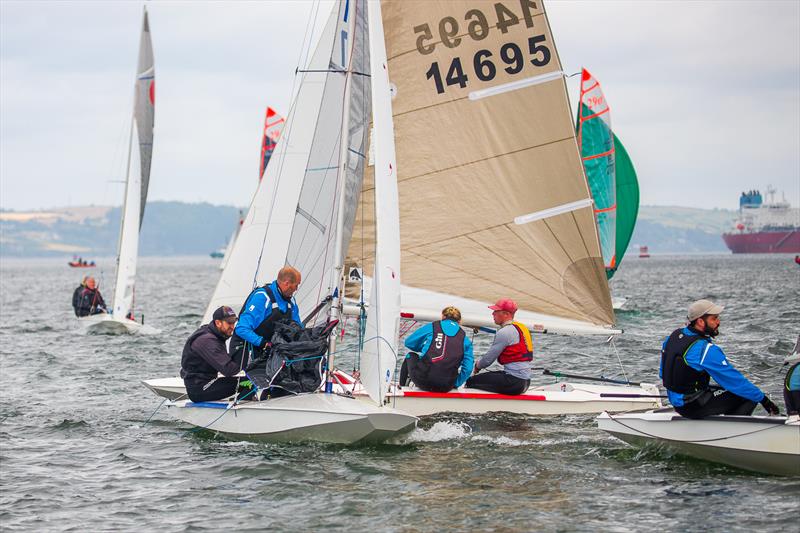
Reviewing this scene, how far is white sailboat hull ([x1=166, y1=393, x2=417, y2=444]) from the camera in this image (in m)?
10.5

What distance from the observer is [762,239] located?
157125 millimetres

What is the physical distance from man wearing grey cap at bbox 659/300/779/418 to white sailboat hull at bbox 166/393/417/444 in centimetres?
254

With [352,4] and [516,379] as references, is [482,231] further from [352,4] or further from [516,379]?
[352,4]

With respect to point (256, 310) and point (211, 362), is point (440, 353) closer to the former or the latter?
point (256, 310)

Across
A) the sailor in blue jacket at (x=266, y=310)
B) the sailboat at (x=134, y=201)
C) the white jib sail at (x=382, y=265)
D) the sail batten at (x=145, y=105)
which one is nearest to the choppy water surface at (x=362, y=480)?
the white jib sail at (x=382, y=265)

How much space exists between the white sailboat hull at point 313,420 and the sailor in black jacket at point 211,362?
0.76 ft

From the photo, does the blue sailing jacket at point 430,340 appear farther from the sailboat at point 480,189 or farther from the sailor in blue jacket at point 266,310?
the sailor in blue jacket at point 266,310

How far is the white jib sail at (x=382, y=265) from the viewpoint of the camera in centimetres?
1041

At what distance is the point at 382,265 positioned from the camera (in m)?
10.4

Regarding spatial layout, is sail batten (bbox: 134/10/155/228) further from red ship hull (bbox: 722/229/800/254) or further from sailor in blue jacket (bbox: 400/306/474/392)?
red ship hull (bbox: 722/229/800/254)

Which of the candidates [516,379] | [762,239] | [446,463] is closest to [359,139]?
[516,379]

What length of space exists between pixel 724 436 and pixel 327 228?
16.7ft

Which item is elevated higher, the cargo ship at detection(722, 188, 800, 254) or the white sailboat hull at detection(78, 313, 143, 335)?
the cargo ship at detection(722, 188, 800, 254)

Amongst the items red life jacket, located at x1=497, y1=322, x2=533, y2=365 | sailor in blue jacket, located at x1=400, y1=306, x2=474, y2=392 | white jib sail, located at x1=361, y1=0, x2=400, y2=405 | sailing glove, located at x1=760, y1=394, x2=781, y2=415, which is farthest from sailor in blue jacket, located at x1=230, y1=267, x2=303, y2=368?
sailing glove, located at x1=760, y1=394, x2=781, y2=415
